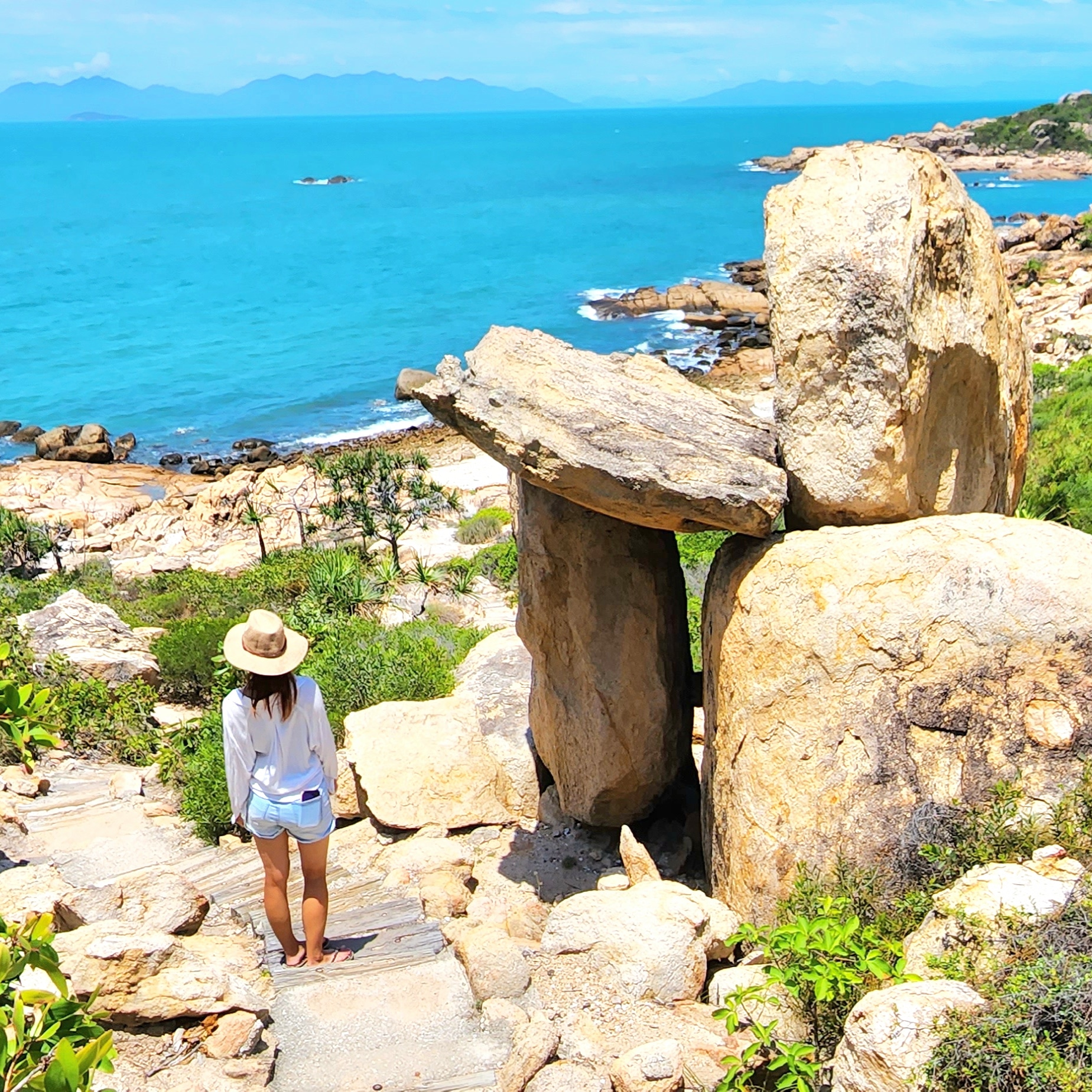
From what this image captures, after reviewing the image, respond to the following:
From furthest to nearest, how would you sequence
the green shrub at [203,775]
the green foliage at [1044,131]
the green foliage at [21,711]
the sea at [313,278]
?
1. the green foliage at [1044,131]
2. the sea at [313,278]
3. the green shrub at [203,775]
4. the green foliage at [21,711]

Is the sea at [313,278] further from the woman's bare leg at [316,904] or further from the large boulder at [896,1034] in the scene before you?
the large boulder at [896,1034]

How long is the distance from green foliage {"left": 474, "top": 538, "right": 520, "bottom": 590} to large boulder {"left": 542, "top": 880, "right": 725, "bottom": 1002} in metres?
12.3

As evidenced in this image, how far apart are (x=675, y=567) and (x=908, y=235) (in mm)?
3181

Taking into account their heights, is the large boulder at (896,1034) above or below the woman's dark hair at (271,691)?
below

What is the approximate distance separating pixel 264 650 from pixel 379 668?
5.95 metres

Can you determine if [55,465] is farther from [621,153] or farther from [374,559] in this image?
[621,153]

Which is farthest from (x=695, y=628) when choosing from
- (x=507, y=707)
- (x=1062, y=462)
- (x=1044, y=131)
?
(x=1044, y=131)

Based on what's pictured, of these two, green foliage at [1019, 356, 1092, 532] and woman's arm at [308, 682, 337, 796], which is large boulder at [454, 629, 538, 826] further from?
green foliage at [1019, 356, 1092, 532]

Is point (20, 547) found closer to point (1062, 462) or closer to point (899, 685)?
point (1062, 462)

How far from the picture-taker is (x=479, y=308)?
6812cm

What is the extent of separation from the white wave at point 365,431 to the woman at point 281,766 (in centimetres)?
3678

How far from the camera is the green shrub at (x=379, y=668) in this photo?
40.7 ft

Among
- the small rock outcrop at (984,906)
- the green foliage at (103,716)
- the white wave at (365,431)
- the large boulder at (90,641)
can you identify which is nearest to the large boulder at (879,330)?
the small rock outcrop at (984,906)

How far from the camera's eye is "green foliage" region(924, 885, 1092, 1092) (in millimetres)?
4891
